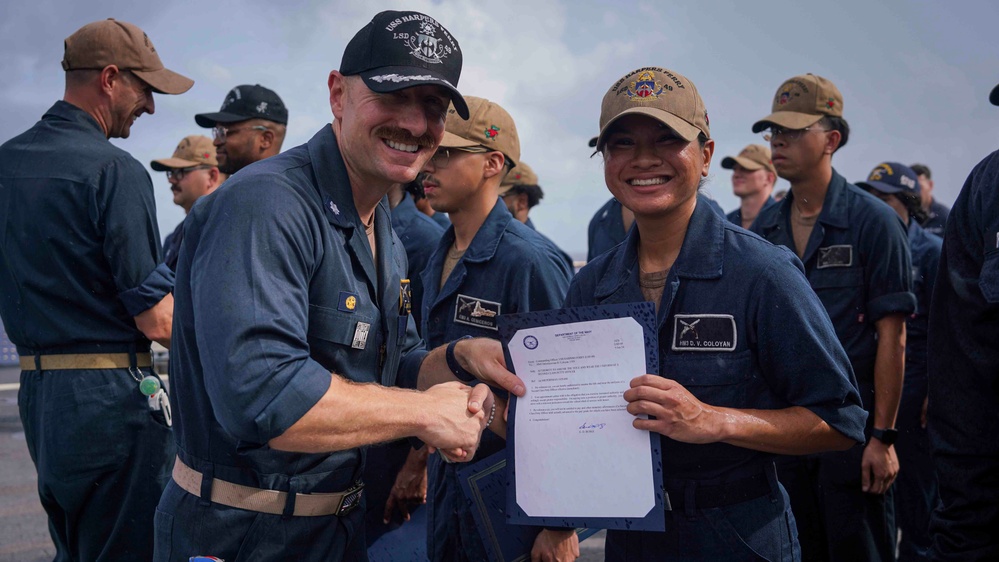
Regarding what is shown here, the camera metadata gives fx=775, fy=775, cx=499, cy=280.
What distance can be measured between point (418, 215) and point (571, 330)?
340 centimetres

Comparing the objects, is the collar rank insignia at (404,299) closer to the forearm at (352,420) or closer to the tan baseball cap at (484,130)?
the forearm at (352,420)

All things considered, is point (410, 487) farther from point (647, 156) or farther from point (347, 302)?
point (647, 156)

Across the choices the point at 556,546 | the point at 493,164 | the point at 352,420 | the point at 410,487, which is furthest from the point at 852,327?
the point at 352,420

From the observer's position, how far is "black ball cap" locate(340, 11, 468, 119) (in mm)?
2252

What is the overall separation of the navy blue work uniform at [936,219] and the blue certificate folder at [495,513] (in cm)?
702

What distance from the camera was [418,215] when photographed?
552cm

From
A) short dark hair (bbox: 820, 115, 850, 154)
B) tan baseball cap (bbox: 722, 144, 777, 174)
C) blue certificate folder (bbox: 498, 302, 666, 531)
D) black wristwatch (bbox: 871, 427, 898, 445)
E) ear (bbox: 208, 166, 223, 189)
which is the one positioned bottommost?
black wristwatch (bbox: 871, 427, 898, 445)

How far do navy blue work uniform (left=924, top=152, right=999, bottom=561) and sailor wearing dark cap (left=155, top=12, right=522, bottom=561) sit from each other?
130cm

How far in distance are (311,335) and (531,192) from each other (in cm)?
628

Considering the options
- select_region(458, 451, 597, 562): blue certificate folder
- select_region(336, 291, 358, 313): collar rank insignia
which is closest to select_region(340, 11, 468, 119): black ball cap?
select_region(336, 291, 358, 313): collar rank insignia

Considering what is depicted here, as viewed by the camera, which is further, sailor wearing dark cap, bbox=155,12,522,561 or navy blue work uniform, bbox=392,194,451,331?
navy blue work uniform, bbox=392,194,451,331

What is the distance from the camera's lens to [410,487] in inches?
165

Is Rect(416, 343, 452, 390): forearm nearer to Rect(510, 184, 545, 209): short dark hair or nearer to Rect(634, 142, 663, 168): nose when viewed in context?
Rect(634, 142, 663, 168): nose

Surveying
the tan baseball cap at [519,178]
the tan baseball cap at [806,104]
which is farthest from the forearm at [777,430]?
the tan baseball cap at [519,178]
